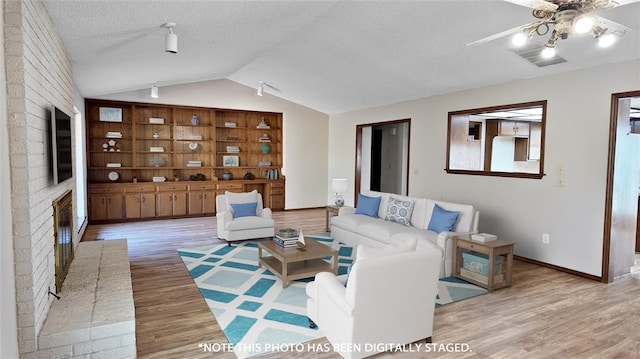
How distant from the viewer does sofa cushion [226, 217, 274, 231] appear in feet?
18.2

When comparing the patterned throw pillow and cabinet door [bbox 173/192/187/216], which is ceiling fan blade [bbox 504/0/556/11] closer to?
the patterned throw pillow

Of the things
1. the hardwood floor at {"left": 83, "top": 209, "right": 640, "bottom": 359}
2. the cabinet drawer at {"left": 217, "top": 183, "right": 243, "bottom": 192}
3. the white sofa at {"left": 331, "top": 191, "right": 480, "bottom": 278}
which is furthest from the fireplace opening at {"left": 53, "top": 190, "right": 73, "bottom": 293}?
the cabinet drawer at {"left": 217, "top": 183, "right": 243, "bottom": 192}

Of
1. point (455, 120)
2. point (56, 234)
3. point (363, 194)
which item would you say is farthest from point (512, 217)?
point (56, 234)

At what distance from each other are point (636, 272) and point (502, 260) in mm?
1983

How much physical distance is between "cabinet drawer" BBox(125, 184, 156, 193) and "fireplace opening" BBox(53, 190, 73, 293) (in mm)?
4000

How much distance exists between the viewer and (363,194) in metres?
6.19

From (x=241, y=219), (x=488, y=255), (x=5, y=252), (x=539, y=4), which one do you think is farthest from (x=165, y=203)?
(x=539, y=4)

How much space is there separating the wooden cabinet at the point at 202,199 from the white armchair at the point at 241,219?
2.37 meters

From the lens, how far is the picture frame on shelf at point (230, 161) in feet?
28.7

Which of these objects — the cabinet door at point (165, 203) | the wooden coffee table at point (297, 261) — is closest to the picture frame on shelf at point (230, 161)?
the cabinet door at point (165, 203)

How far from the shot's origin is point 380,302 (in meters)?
2.48

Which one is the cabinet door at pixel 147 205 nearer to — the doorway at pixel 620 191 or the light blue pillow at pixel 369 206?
the light blue pillow at pixel 369 206

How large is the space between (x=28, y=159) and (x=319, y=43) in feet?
13.1

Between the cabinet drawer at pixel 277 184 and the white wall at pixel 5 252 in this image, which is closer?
the white wall at pixel 5 252
